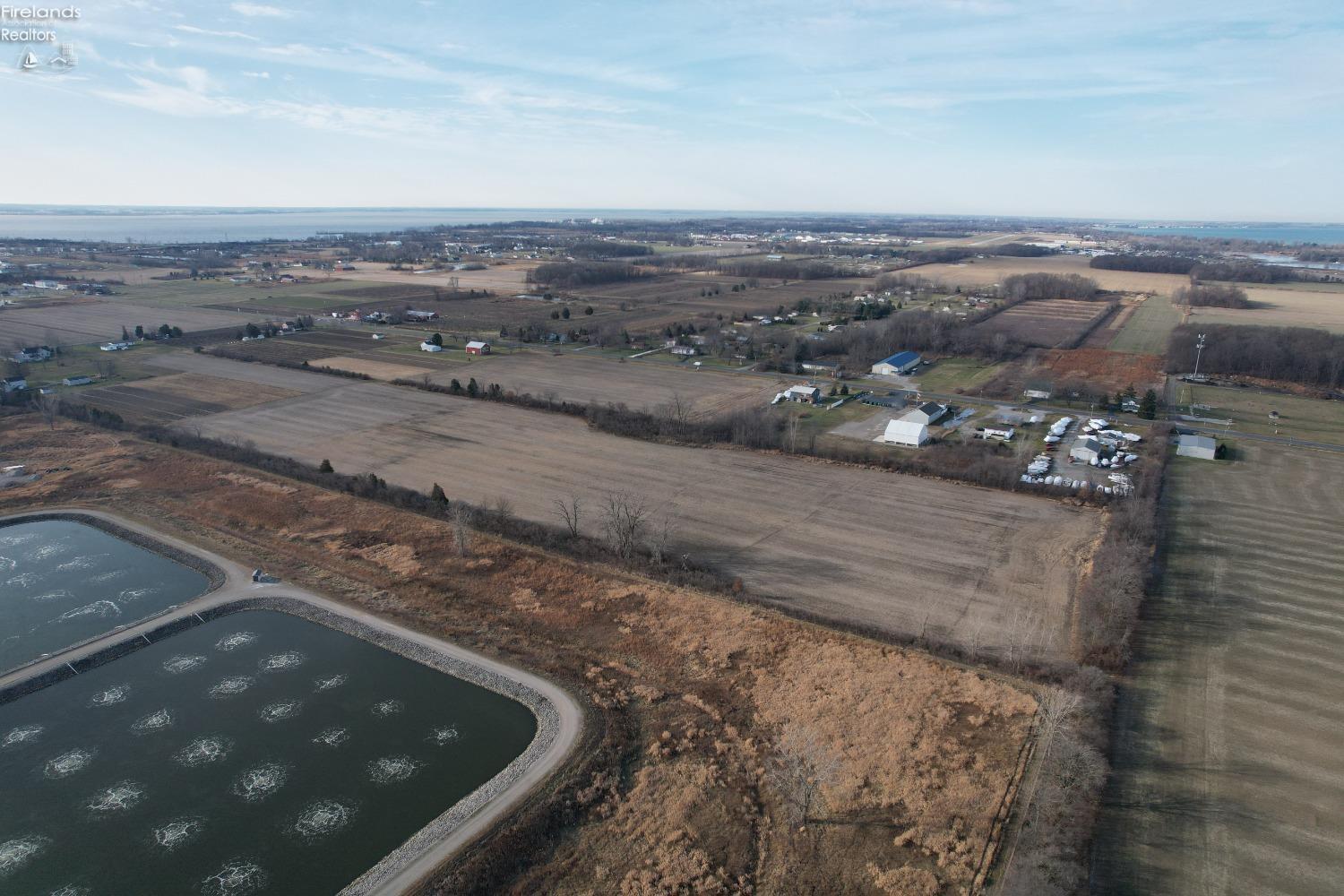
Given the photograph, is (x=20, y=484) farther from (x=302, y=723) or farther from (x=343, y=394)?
(x=302, y=723)

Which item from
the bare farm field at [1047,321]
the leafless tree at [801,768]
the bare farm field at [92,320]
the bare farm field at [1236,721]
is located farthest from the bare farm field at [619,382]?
the bare farm field at [92,320]

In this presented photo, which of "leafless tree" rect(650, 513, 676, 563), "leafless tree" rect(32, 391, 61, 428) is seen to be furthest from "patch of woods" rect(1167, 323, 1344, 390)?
"leafless tree" rect(32, 391, 61, 428)

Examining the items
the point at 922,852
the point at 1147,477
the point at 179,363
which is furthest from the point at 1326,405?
the point at 179,363

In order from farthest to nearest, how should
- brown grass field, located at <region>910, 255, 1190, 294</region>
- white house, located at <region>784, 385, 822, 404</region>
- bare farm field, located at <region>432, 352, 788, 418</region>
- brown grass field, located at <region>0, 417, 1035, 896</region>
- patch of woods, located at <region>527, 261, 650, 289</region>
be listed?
brown grass field, located at <region>910, 255, 1190, 294</region> < patch of woods, located at <region>527, 261, 650, 289</region> < bare farm field, located at <region>432, 352, 788, 418</region> < white house, located at <region>784, 385, 822, 404</region> < brown grass field, located at <region>0, 417, 1035, 896</region>

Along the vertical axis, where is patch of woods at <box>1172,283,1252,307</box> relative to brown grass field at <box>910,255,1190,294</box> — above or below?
below

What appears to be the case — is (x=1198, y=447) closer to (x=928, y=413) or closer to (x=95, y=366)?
(x=928, y=413)

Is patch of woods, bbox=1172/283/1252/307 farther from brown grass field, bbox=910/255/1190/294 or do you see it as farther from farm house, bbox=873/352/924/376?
farm house, bbox=873/352/924/376

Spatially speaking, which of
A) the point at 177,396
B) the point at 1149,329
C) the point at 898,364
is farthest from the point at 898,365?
the point at 177,396

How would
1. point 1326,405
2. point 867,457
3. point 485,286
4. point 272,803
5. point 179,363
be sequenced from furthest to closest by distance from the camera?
point 485,286 < point 179,363 < point 1326,405 < point 867,457 < point 272,803
